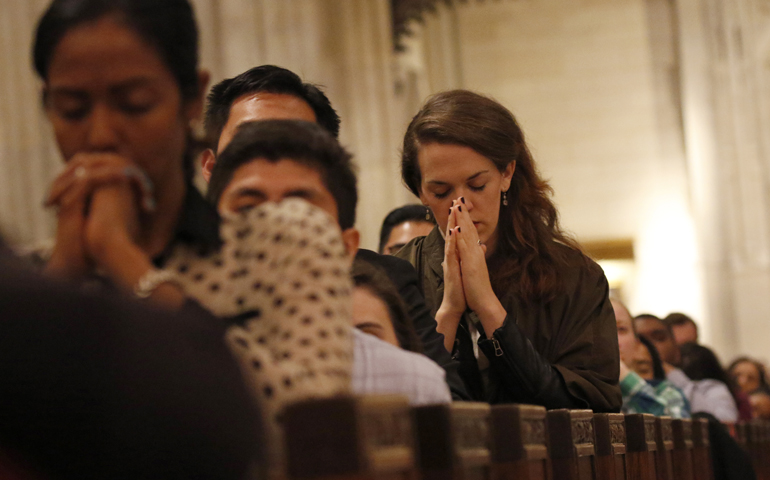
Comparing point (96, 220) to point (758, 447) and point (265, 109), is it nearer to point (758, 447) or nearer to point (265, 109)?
point (265, 109)

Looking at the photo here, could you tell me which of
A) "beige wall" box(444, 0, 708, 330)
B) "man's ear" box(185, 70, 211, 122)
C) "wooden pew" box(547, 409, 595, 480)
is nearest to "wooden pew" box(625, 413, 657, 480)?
"wooden pew" box(547, 409, 595, 480)

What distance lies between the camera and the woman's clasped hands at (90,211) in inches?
45.9

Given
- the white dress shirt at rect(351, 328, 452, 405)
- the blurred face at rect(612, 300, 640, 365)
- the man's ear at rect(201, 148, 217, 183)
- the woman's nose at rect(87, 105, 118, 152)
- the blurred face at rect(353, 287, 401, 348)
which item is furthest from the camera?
the blurred face at rect(612, 300, 640, 365)

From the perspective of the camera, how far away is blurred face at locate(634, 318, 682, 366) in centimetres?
641

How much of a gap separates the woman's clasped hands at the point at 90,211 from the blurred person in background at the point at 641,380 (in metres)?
3.37

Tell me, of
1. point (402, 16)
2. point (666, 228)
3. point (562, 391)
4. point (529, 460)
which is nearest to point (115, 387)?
point (529, 460)

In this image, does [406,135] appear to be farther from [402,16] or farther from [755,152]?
[755,152]

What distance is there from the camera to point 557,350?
3.05 meters

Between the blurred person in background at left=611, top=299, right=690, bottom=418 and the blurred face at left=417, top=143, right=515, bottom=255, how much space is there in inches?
59.1

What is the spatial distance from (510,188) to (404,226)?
46.5 inches

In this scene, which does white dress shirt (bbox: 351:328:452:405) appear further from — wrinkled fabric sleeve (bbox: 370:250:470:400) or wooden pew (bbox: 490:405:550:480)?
wrinkled fabric sleeve (bbox: 370:250:470:400)

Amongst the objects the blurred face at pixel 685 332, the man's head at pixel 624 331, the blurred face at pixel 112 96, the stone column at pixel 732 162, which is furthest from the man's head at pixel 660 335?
the stone column at pixel 732 162

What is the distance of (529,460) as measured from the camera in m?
1.80

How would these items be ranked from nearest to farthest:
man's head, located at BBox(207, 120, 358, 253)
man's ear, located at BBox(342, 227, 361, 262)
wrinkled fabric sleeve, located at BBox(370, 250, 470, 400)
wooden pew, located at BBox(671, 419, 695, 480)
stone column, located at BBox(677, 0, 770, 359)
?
man's head, located at BBox(207, 120, 358, 253), man's ear, located at BBox(342, 227, 361, 262), wrinkled fabric sleeve, located at BBox(370, 250, 470, 400), wooden pew, located at BBox(671, 419, 695, 480), stone column, located at BBox(677, 0, 770, 359)
